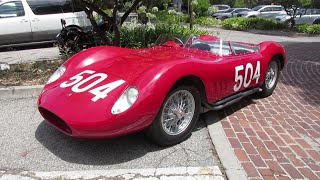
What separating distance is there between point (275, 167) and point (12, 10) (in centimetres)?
942

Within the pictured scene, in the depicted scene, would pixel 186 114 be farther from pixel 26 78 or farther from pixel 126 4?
pixel 126 4

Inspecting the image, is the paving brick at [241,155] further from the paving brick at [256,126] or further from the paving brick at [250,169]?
the paving brick at [256,126]

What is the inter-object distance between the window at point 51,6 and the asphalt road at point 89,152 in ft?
23.2

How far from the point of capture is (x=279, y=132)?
13.8 ft

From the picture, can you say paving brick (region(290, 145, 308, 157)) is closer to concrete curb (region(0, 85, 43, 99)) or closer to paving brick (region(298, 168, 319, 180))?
paving brick (region(298, 168, 319, 180))

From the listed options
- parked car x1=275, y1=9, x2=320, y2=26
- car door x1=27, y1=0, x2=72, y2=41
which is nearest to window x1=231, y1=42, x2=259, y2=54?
car door x1=27, y1=0, x2=72, y2=41

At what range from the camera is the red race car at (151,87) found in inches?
130

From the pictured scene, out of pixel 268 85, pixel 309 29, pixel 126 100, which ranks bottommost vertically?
pixel 309 29

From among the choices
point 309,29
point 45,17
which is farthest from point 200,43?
point 309,29

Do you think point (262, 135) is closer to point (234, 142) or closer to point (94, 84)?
point (234, 142)

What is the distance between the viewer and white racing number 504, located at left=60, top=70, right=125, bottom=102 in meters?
3.46

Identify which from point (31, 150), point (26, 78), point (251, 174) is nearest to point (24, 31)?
point (26, 78)

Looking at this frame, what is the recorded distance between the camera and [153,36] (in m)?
9.12

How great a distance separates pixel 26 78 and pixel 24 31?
468 cm
